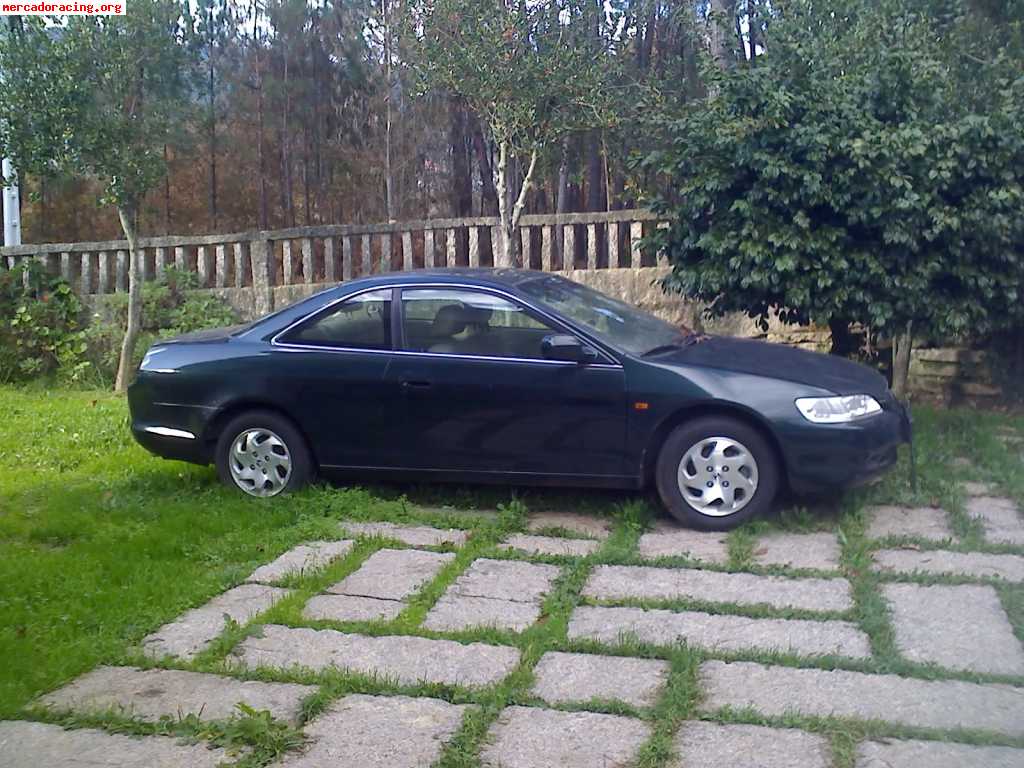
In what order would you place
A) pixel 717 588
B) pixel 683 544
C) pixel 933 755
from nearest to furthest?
pixel 933 755, pixel 717 588, pixel 683 544

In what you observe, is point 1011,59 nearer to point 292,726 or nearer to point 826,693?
point 826,693

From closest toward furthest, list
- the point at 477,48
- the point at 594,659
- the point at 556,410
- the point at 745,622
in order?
the point at 594,659, the point at 745,622, the point at 556,410, the point at 477,48

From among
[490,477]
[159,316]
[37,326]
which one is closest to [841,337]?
[490,477]

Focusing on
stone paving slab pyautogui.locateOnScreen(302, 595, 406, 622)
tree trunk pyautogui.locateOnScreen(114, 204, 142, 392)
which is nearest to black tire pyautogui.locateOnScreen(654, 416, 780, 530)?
stone paving slab pyautogui.locateOnScreen(302, 595, 406, 622)

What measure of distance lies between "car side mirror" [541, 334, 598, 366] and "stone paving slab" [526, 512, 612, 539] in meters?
0.92

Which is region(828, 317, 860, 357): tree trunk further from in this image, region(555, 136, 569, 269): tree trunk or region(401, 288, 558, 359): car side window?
region(401, 288, 558, 359): car side window

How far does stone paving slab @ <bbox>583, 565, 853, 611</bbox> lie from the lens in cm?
562

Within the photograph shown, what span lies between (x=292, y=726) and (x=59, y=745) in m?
0.81

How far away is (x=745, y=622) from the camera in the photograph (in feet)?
17.5

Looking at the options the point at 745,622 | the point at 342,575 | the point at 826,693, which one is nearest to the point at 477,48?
the point at 342,575

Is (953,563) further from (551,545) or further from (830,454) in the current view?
(551,545)

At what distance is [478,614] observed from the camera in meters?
5.52

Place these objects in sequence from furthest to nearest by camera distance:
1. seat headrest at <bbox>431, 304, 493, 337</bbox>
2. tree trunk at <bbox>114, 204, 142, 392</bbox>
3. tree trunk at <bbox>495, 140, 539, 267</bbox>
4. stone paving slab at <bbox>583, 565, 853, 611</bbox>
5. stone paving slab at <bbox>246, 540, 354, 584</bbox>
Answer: tree trunk at <bbox>114, 204, 142, 392</bbox>, tree trunk at <bbox>495, 140, 539, 267</bbox>, seat headrest at <bbox>431, 304, 493, 337</bbox>, stone paving slab at <bbox>246, 540, 354, 584</bbox>, stone paving slab at <bbox>583, 565, 853, 611</bbox>

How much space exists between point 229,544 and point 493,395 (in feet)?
5.58
